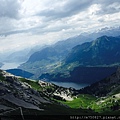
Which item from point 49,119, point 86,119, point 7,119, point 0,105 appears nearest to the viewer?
point 86,119

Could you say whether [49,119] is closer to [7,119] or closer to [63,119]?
[63,119]

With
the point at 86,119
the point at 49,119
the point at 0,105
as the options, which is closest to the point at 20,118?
the point at 49,119

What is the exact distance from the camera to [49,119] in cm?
11569

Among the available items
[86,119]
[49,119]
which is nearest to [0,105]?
[49,119]

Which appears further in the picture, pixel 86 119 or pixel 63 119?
pixel 63 119

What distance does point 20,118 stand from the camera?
108m

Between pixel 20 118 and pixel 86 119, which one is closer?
pixel 86 119

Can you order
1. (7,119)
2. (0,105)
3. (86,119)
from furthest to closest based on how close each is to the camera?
1. (0,105)
2. (7,119)
3. (86,119)

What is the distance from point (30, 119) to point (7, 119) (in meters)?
9.89

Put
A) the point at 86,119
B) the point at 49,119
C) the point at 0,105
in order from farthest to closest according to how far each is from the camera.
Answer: the point at 0,105
the point at 49,119
the point at 86,119

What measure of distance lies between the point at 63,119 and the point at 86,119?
18944 millimetres

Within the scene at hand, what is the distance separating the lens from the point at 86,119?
327 feet

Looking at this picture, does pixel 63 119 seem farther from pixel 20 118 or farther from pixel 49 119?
pixel 20 118

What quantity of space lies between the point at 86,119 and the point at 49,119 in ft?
71.3
